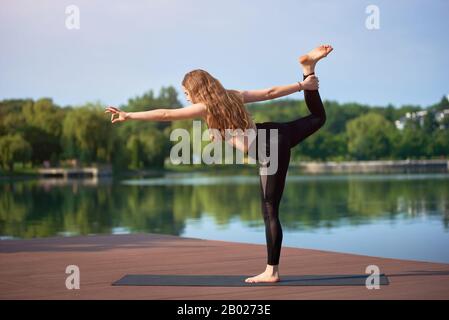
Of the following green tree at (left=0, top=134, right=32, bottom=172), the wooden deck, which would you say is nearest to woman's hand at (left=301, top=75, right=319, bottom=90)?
the wooden deck

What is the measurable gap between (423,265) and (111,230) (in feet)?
27.8

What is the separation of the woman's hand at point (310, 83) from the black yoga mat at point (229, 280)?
45.4 inches

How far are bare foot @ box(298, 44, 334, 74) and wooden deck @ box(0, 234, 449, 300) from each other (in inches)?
52.0

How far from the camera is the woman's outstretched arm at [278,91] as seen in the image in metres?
4.54

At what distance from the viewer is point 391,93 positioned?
88.9 meters

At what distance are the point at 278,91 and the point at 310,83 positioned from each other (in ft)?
0.69

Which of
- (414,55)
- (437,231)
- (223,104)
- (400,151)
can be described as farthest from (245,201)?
(400,151)

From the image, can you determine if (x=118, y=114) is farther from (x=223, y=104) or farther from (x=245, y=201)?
(x=245, y=201)

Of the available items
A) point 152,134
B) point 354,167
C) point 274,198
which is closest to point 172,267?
point 274,198

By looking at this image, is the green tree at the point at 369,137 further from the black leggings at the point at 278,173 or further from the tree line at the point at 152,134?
the black leggings at the point at 278,173

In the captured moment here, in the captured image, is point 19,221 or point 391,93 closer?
point 19,221
